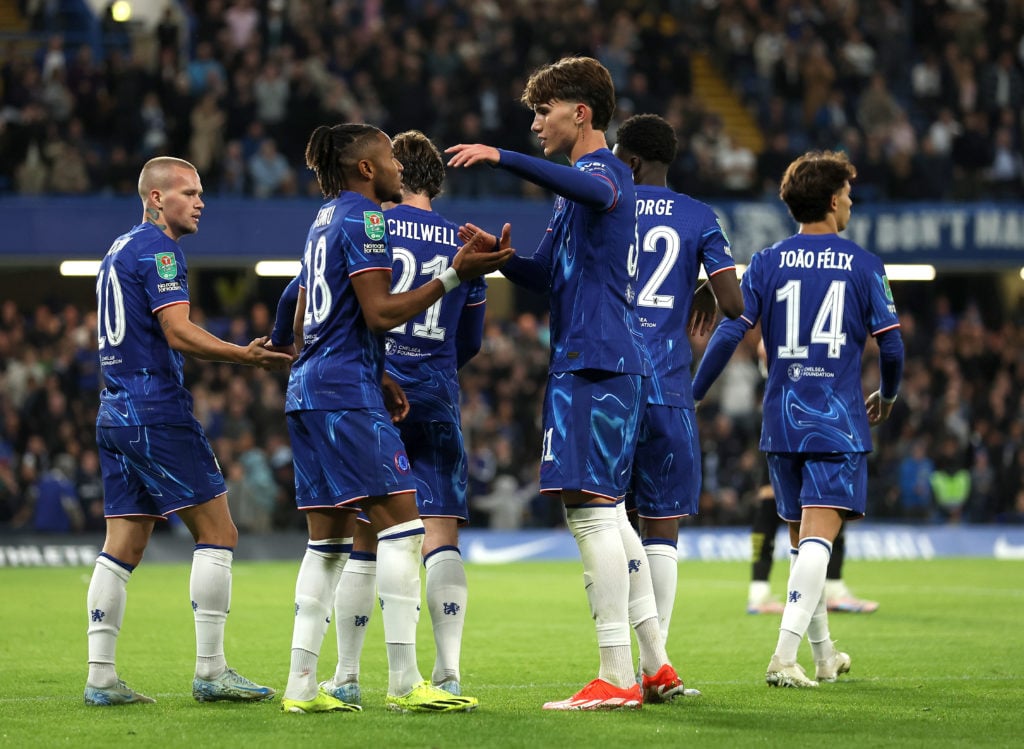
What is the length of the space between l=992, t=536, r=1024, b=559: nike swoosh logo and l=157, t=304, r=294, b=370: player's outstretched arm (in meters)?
15.5

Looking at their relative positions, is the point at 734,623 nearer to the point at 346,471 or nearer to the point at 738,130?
the point at 346,471

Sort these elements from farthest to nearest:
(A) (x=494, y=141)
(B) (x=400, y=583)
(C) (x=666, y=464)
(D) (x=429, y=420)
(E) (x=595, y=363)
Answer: (A) (x=494, y=141), (C) (x=666, y=464), (D) (x=429, y=420), (E) (x=595, y=363), (B) (x=400, y=583)

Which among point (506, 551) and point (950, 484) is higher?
point (950, 484)

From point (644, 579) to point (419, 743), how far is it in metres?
1.66

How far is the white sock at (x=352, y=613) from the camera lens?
21.6 feet

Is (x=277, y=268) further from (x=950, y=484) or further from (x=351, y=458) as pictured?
(x=351, y=458)

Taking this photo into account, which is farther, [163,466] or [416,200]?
[416,200]

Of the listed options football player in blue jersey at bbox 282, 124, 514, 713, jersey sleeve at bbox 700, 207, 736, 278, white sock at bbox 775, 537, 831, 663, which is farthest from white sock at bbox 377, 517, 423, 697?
jersey sleeve at bbox 700, 207, 736, 278

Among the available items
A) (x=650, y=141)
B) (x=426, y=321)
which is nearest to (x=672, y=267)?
(x=650, y=141)

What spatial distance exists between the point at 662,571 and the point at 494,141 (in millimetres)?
16819

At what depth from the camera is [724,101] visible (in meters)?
29.0

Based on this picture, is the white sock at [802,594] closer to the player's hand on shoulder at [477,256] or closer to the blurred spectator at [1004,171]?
the player's hand on shoulder at [477,256]

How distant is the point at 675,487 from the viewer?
7.16 m

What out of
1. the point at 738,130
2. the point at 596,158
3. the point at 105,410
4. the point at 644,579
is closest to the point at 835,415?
the point at 644,579
